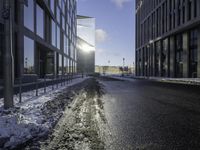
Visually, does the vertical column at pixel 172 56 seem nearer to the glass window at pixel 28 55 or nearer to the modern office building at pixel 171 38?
the modern office building at pixel 171 38

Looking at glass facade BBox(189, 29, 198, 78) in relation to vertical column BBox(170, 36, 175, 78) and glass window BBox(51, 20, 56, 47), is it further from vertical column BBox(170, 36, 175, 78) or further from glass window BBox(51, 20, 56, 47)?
glass window BBox(51, 20, 56, 47)

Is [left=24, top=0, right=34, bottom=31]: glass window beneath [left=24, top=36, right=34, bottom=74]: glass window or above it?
above

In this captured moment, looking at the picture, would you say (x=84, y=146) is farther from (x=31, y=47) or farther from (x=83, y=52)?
(x=83, y=52)

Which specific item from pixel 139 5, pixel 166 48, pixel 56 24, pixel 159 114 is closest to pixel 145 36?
pixel 139 5

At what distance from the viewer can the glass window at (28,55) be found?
2483 centimetres

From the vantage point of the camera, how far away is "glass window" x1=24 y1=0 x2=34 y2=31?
82.7 feet

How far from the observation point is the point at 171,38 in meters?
55.9

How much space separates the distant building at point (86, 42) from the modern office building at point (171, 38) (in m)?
31.1

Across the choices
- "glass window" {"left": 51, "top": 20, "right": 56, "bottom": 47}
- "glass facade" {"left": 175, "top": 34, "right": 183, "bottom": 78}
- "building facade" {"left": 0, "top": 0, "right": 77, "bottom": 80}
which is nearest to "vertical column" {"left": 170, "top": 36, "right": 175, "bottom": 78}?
"glass facade" {"left": 175, "top": 34, "right": 183, "bottom": 78}

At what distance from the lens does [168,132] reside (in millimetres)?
5648

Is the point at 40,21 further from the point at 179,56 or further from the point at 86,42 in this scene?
the point at 86,42

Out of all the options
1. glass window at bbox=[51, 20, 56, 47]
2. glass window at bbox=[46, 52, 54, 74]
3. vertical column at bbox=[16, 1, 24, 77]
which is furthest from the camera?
glass window at bbox=[51, 20, 56, 47]

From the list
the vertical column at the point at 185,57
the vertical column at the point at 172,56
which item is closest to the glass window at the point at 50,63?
the vertical column at the point at 185,57

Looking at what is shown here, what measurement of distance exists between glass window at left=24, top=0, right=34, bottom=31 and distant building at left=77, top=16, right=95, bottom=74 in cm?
7635
